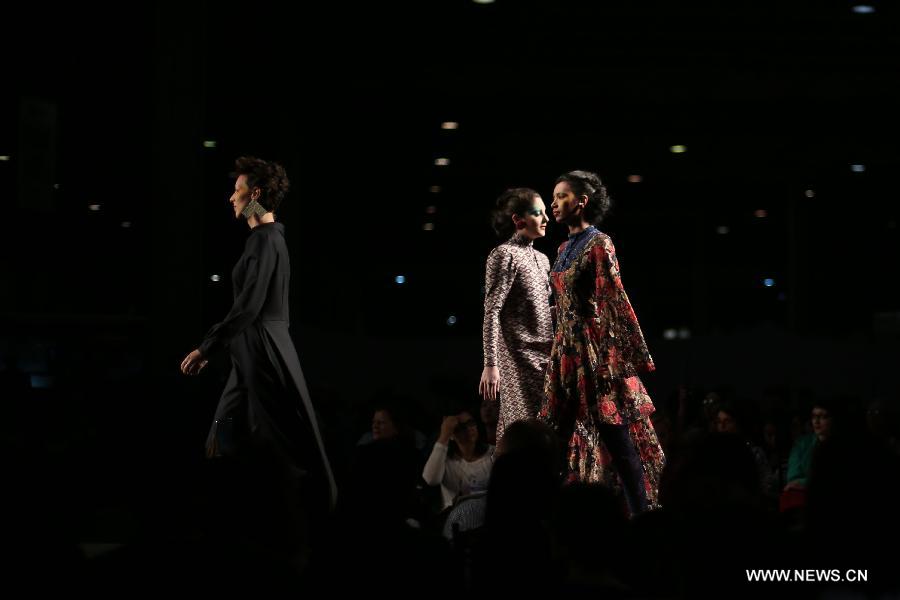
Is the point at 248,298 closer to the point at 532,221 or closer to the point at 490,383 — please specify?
the point at 490,383

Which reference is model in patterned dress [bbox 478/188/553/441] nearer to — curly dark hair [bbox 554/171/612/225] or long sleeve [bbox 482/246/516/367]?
long sleeve [bbox 482/246/516/367]

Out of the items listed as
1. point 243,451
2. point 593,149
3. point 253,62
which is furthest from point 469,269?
point 243,451

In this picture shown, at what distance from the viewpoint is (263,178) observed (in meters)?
4.52

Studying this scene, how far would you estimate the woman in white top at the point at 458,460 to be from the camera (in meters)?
5.11

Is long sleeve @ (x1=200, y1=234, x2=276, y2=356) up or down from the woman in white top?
up

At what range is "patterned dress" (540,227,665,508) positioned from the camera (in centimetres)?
428

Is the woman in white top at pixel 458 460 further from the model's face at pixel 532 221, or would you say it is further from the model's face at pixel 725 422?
the model's face at pixel 725 422

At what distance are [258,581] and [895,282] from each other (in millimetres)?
20897

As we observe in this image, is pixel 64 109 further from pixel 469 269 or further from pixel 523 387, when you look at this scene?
pixel 469 269

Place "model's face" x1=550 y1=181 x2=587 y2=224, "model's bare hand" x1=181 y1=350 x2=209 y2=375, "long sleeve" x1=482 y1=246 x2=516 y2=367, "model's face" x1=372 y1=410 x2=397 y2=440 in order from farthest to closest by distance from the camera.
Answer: "model's face" x1=372 y1=410 x2=397 y2=440, "long sleeve" x1=482 y1=246 x2=516 y2=367, "model's face" x1=550 y1=181 x2=587 y2=224, "model's bare hand" x1=181 y1=350 x2=209 y2=375

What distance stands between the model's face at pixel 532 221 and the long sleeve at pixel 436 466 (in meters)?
1.00

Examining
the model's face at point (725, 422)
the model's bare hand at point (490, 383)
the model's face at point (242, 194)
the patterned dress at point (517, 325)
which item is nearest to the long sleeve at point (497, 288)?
the patterned dress at point (517, 325)

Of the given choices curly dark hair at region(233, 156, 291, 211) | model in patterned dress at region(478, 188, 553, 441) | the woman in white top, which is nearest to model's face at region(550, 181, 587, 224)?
model in patterned dress at region(478, 188, 553, 441)

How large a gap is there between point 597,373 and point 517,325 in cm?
71
